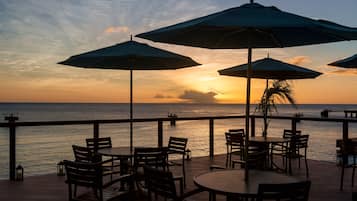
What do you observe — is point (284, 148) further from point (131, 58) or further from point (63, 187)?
point (63, 187)

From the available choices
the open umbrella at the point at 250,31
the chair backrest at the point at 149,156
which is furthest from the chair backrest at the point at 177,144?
the open umbrella at the point at 250,31

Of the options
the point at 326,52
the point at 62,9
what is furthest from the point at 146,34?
the point at 326,52

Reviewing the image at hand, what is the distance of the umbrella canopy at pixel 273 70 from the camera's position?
690 cm

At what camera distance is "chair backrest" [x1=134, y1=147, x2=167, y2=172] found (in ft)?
16.3

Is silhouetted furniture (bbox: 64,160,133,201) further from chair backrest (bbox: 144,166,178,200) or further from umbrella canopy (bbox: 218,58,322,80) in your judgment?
umbrella canopy (bbox: 218,58,322,80)

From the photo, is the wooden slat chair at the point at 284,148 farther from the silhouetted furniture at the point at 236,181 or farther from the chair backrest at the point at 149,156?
the silhouetted furniture at the point at 236,181

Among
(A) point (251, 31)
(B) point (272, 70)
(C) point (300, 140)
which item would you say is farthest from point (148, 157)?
(C) point (300, 140)

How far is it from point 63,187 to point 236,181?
342cm

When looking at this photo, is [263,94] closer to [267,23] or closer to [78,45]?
[267,23]

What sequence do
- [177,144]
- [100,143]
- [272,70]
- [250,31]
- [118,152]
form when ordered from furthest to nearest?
[272,70], [177,144], [100,143], [118,152], [250,31]

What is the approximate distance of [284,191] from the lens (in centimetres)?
289

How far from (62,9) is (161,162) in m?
7.94

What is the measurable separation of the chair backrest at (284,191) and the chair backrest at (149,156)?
89.4 inches

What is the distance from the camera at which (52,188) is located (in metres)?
5.95
